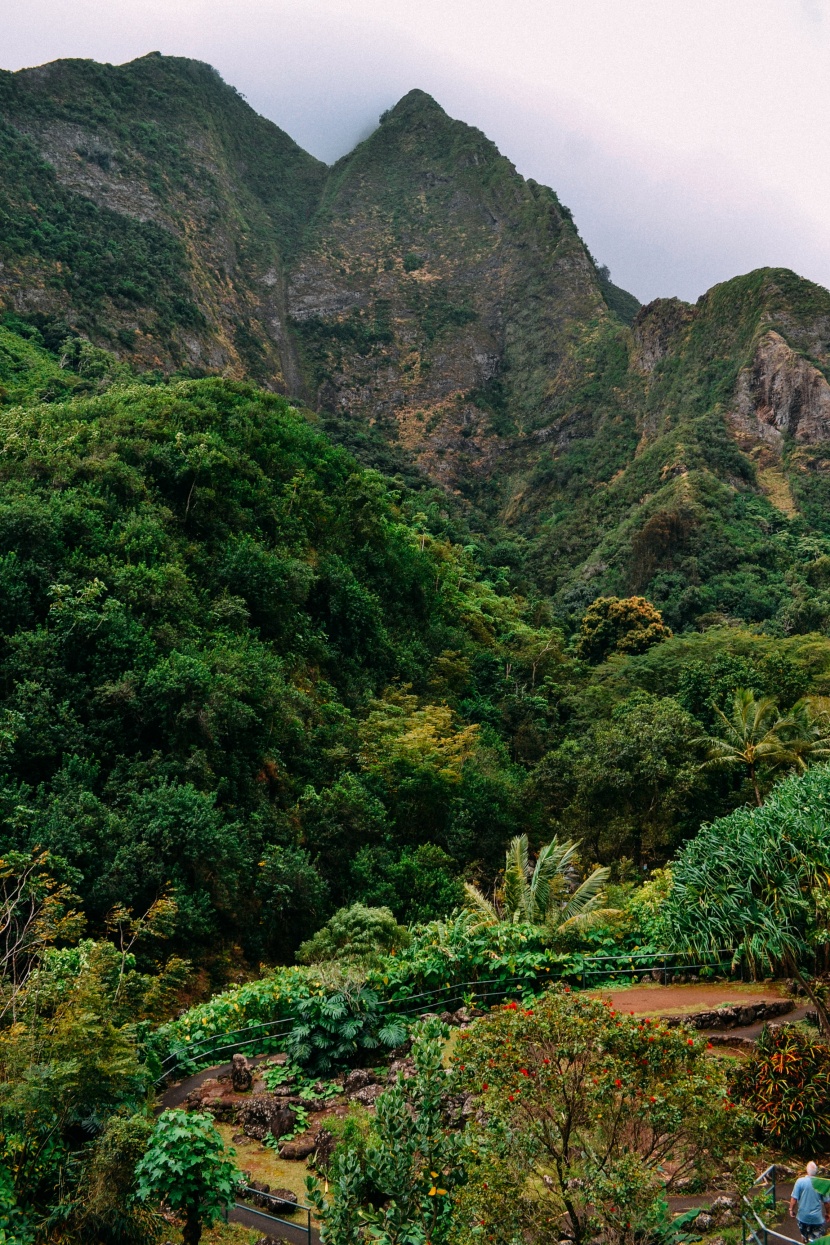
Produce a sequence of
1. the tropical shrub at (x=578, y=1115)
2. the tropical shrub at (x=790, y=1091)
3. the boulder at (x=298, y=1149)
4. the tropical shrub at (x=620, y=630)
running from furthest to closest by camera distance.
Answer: the tropical shrub at (x=620, y=630), the boulder at (x=298, y=1149), the tropical shrub at (x=790, y=1091), the tropical shrub at (x=578, y=1115)

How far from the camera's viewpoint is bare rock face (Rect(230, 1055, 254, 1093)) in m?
10.3

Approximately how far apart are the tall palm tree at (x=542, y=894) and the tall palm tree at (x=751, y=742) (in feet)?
15.9

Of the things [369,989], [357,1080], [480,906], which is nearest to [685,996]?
[369,989]

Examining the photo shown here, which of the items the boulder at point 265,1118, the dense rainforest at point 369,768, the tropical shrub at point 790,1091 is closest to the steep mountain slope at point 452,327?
the dense rainforest at point 369,768

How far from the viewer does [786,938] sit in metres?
11.6

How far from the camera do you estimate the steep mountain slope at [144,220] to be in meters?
57.2

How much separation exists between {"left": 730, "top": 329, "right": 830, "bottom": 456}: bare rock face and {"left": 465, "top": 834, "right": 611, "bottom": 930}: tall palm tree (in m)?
50.4

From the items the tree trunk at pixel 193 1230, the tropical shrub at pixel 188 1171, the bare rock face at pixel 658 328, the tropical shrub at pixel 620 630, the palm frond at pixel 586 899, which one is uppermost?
the bare rock face at pixel 658 328

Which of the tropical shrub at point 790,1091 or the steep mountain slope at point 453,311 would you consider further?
the steep mountain slope at point 453,311

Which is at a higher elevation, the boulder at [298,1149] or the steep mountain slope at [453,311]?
the steep mountain slope at [453,311]

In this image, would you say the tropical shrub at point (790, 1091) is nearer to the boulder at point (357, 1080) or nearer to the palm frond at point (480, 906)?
the boulder at point (357, 1080)

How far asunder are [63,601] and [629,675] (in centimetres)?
Answer: 1864

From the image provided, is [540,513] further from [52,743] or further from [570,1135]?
[570,1135]

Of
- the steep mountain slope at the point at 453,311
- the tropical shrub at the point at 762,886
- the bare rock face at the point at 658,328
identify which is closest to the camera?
the tropical shrub at the point at 762,886
